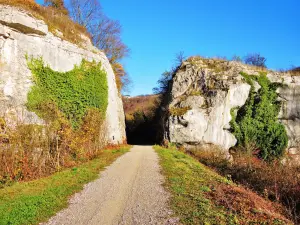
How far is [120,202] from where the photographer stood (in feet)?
22.4

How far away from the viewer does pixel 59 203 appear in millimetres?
6777

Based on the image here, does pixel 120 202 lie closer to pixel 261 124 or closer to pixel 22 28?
pixel 22 28

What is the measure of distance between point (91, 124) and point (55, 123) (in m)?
4.50

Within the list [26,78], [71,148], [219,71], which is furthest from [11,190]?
[219,71]

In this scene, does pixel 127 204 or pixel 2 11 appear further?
pixel 2 11

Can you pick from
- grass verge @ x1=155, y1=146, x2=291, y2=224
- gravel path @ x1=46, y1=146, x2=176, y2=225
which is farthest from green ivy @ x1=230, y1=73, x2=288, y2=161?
gravel path @ x1=46, y1=146, x2=176, y2=225

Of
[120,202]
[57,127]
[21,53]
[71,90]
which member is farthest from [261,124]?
[21,53]

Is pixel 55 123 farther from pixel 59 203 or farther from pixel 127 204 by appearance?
pixel 127 204

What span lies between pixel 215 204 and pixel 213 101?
15.3m

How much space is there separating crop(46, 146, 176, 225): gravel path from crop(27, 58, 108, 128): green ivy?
22.9 feet

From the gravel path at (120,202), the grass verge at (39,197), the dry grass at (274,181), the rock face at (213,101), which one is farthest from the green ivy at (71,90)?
the dry grass at (274,181)

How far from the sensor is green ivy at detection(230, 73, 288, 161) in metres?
21.5

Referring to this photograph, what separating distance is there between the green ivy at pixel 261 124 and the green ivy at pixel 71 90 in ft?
38.8

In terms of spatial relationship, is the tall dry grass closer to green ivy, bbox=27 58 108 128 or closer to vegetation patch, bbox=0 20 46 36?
green ivy, bbox=27 58 108 128
